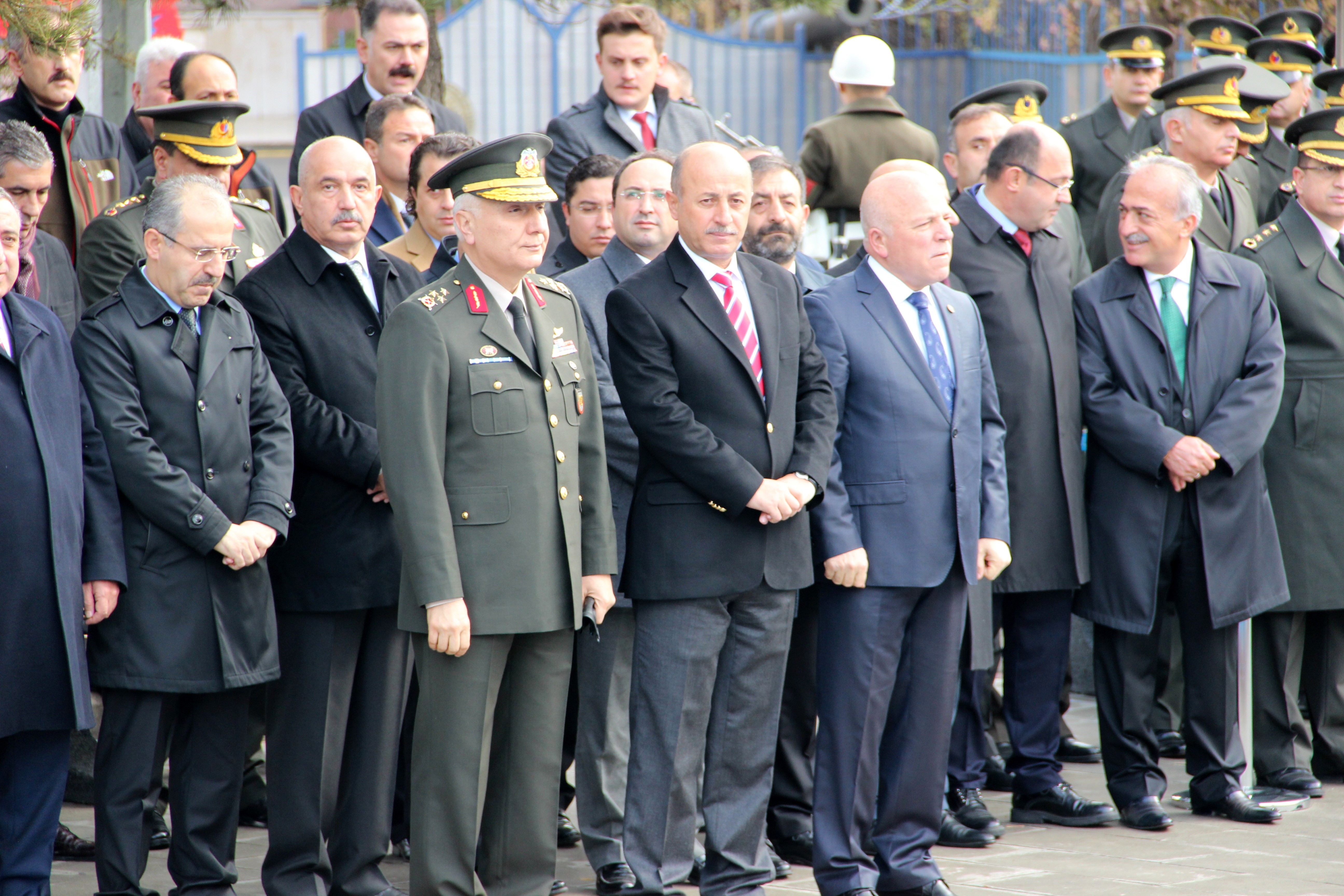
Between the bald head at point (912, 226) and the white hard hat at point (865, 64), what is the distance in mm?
3541

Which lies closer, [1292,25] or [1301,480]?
[1301,480]

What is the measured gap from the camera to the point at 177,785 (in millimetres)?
4562

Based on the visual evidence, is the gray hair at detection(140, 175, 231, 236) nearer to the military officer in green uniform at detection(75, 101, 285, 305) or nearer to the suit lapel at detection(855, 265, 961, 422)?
the military officer in green uniform at detection(75, 101, 285, 305)

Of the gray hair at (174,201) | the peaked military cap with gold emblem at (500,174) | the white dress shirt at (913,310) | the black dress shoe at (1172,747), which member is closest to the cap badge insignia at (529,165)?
the peaked military cap with gold emblem at (500,174)

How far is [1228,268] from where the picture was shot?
590 centimetres

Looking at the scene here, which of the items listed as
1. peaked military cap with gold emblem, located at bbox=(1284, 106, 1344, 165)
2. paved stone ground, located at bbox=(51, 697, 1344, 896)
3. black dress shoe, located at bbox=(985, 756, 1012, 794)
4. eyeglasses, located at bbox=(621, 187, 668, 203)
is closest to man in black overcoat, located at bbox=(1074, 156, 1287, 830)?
paved stone ground, located at bbox=(51, 697, 1344, 896)

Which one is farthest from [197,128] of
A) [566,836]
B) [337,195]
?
[566,836]

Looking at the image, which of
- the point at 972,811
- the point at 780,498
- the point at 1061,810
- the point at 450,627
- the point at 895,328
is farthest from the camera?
the point at 1061,810

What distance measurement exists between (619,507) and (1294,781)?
9.25 feet

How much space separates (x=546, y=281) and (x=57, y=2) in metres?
1.90

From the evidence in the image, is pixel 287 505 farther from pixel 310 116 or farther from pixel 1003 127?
pixel 1003 127

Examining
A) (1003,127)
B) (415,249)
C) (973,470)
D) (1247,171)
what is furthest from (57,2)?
(1247,171)

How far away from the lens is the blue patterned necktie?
4.97 metres

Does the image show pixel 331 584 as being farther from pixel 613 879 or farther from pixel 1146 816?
pixel 1146 816
